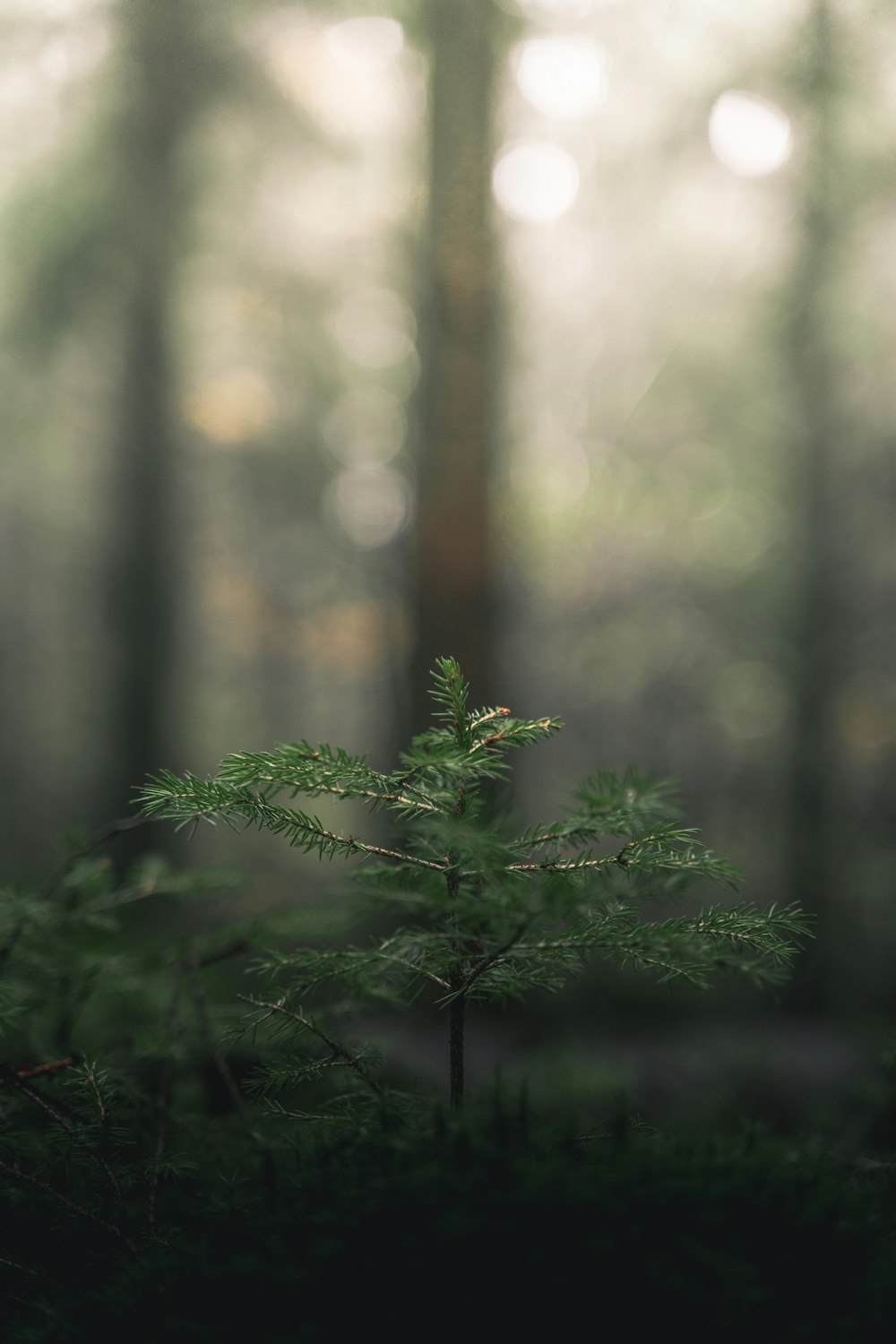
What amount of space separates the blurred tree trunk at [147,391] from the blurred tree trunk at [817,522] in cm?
553

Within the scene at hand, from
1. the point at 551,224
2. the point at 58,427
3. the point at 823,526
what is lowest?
the point at 823,526

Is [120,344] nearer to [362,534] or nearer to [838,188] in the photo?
[362,534]

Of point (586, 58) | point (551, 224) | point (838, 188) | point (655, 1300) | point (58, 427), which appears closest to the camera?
point (655, 1300)

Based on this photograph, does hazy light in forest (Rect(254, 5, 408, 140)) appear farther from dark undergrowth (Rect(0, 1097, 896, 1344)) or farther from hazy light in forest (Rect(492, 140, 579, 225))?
dark undergrowth (Rect(0, 1097, 896, 1344))

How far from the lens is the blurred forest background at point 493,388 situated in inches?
223

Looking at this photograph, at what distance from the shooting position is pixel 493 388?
5391 mm

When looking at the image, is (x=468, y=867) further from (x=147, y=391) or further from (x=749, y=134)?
(x=147, y=391)

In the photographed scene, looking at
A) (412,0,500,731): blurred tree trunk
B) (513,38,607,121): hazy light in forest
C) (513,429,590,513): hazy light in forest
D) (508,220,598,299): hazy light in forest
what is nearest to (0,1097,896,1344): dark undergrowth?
(412,0,500,731): blurred tree trunk

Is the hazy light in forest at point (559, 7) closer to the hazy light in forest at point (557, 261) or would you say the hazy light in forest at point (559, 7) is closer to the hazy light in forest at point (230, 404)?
the hazy light in forest at point (557, 261)

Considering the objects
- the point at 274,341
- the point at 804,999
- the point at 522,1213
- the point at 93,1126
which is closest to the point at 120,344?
the point at 274,341

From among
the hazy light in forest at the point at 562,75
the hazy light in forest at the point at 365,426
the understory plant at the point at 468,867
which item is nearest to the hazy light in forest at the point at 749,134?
the hazy light in forest at the point at 562,75

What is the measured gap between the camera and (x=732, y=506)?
8305 millimetres

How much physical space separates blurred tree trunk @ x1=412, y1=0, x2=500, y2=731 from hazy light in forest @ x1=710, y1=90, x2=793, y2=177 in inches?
95.6

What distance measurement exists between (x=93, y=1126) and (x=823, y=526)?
858 centimetres
